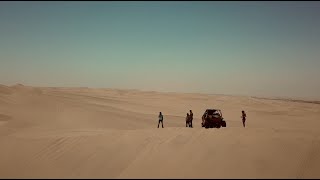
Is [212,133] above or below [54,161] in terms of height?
above

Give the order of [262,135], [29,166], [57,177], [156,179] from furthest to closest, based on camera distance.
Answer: [262,135]
[29,166]
[57,177]
[156,179]

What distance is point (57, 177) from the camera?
1252 centimetres

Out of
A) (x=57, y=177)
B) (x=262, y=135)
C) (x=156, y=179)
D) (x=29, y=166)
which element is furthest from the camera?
(x=262, y=135)

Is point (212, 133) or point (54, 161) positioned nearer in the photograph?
point (54, 161)

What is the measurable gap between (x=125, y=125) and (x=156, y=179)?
1867cm

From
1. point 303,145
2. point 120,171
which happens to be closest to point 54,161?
point 120,171

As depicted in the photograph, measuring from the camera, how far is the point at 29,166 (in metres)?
13.8

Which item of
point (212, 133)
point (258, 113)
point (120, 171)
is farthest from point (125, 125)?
point (258, 113)

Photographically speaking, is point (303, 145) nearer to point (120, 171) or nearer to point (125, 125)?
point (120, 171)

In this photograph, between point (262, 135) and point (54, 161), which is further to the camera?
point (262, 135)

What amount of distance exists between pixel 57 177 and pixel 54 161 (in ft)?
5.26

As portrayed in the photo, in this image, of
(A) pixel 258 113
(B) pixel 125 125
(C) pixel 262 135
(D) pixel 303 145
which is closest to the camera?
(D) pixel 303 145

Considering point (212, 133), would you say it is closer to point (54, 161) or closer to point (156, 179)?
point (156, 179)

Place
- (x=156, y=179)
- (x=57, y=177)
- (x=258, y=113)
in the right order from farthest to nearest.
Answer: (x=258, y=113), (x=57, y=177), (x=156, y=179)
